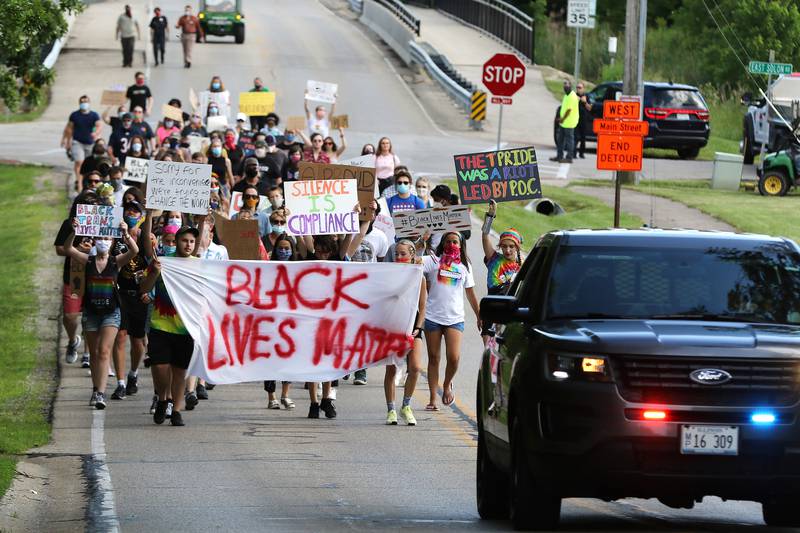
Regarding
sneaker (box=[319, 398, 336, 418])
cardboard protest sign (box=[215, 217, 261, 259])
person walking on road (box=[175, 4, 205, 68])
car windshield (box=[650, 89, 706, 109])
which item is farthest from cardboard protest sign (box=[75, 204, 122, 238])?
person walking on road (box=[175, 4, 205, 68])

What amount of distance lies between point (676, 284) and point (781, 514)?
151 centimetres

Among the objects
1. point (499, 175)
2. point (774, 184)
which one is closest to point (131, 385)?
point (499, 175)

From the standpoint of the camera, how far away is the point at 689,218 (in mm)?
A: 33094

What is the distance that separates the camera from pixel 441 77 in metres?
54.4

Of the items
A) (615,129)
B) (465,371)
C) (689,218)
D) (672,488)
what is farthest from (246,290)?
(689,218)

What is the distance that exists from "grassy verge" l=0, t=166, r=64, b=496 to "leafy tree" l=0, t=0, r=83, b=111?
2534 millimetres

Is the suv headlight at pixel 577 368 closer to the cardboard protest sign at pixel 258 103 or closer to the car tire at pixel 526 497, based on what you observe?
the car tire at pixel 526 497

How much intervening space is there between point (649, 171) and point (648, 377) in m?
34.1

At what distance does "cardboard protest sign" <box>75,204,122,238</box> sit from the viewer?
56.0 feet

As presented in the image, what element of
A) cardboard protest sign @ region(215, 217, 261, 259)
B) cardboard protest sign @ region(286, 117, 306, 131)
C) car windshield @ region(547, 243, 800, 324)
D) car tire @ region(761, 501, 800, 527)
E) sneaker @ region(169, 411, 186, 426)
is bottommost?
sneaker @ region(169, 411, 186, 426)

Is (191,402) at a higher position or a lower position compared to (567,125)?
lower

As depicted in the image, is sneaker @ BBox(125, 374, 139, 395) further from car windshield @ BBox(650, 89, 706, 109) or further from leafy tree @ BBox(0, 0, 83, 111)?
car windshield @ BBox(650, 89, 706, 109)

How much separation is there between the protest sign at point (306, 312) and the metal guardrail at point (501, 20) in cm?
4659

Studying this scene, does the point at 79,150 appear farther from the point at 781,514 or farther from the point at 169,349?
the point at 781,514
